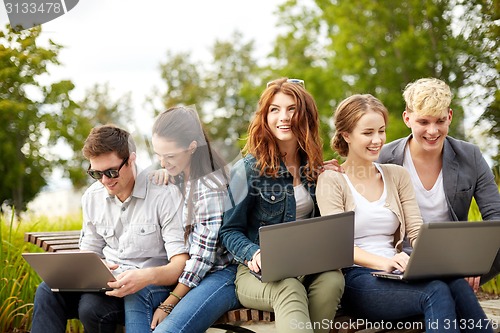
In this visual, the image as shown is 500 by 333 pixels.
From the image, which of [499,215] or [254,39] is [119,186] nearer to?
[499,215]

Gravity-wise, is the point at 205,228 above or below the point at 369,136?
below

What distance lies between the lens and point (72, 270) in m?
2.96

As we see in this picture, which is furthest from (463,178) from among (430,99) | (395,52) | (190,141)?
(395,52)

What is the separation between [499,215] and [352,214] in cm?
108

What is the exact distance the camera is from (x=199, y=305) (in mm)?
2924

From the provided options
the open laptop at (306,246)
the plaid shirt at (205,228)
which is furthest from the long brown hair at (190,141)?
the open laptop at (306,246)

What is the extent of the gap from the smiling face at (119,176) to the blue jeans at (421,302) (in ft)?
3.74

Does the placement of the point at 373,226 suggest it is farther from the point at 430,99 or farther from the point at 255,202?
the point at 430,99

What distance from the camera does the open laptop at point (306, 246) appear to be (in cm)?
273

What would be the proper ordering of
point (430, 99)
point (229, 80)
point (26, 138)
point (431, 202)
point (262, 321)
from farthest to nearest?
point (229, 80), point (26, 138), point (431, 202), point (430, 99), point (262, 321)

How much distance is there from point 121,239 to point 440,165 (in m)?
1.70

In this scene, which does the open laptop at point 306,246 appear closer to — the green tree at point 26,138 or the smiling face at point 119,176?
the smiling face at point 119,176

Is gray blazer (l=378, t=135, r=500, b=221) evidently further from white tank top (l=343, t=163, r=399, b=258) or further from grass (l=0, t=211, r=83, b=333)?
grass (l=0, t=211, r=83, b=333)

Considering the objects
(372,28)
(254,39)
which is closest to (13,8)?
(372,28)
